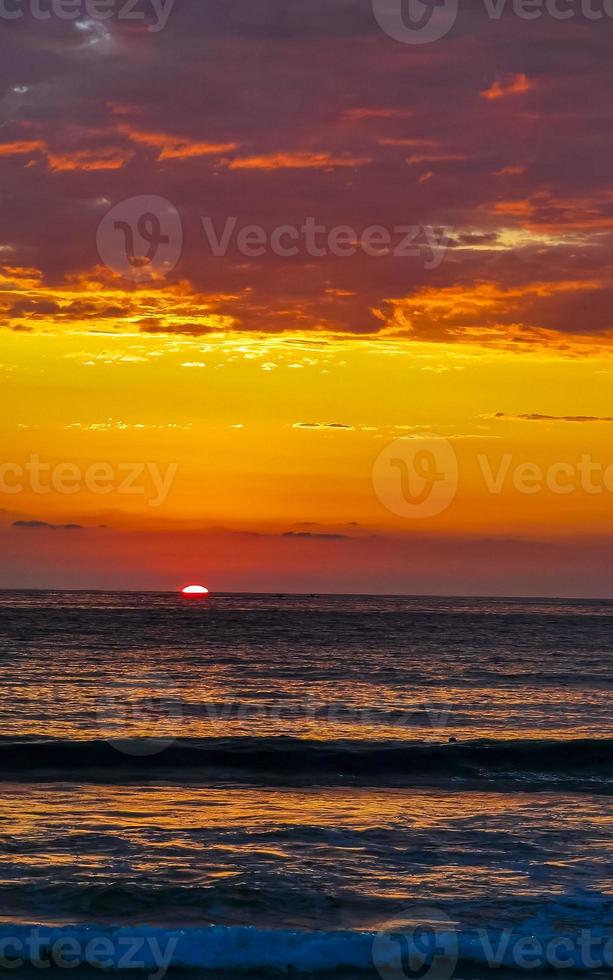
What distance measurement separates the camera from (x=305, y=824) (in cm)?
2236

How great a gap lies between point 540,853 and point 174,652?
5331 centimetres

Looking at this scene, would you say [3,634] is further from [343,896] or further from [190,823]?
[343,896]

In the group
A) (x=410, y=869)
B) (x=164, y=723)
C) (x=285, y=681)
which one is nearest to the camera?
(x=410, y=869)

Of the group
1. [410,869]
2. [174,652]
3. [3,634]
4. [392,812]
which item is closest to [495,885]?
[410,869]

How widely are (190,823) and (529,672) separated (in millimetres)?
38308

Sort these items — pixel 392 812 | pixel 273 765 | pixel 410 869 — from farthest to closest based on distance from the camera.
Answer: pixel 273 765 < pixel 392 812 < pixel 410 869

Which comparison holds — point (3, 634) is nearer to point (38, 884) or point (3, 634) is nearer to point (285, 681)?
point (285, 681)

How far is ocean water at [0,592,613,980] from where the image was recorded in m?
15.3

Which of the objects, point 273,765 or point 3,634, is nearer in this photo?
point 273,765

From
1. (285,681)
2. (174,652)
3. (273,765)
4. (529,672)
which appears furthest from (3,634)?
(273,765)

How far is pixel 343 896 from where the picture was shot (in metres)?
17.2

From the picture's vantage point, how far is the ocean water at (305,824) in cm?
1532

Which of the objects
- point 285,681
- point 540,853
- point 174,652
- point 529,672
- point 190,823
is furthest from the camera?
point 174,652

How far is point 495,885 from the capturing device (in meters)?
17.8
